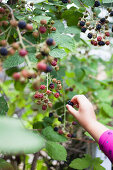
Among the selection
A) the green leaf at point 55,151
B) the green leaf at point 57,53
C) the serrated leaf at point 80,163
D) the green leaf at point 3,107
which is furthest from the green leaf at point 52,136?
the green leaf at point 57,53

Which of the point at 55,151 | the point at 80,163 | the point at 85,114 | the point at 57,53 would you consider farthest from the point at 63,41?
the point at 80,163

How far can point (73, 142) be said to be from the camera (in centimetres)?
198

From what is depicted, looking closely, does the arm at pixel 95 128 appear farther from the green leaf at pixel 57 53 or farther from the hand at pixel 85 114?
the green leaf at pixel 57 53

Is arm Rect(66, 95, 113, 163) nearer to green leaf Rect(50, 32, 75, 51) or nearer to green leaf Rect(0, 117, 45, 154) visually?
green leaf Rect(50, 32, 75, 51)

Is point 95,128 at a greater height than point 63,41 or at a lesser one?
lesser

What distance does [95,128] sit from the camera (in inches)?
33.3

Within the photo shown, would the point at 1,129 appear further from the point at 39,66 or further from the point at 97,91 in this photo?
the point at 97,91

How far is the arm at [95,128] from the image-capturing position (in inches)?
32.0

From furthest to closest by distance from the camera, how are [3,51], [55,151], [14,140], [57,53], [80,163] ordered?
1. [80,163]
2. [55,151]
3. [57,53]
4. [3,51]
5. [14,140]

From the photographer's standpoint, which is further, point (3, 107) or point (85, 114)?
point (3, 107)

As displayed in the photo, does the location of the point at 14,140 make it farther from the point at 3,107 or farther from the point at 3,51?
the point at 3,107

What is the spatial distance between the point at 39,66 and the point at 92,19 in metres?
0.70

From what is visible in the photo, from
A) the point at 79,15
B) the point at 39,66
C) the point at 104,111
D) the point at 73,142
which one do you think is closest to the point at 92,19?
the point at 79,15

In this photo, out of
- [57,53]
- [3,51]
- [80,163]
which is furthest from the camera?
[80,163]
